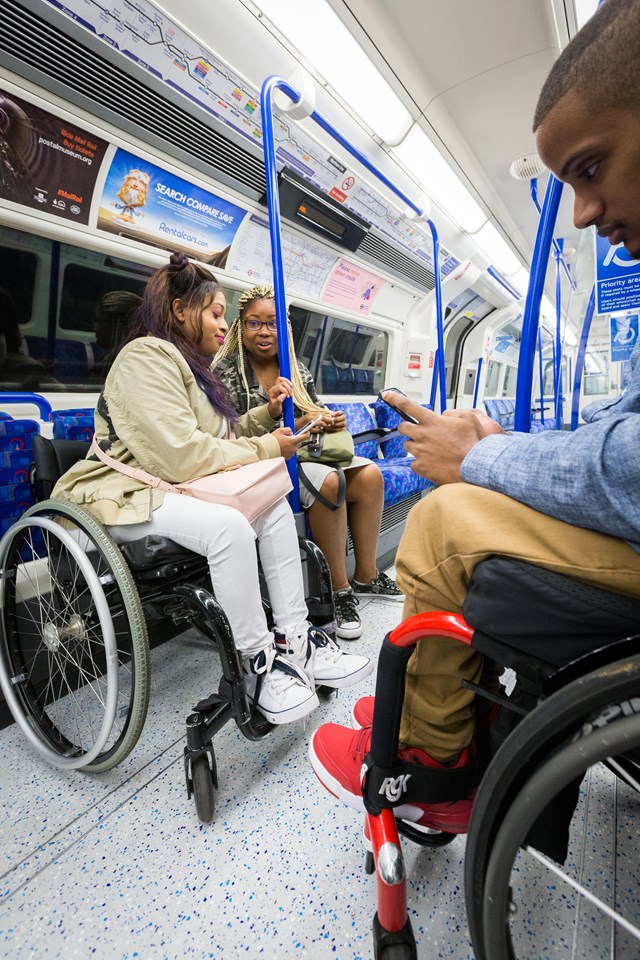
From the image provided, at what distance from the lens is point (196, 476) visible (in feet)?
4.85

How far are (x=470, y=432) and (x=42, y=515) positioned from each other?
4.40 feet

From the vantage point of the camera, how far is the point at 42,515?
1385mm

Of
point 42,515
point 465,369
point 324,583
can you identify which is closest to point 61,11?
point 42,515

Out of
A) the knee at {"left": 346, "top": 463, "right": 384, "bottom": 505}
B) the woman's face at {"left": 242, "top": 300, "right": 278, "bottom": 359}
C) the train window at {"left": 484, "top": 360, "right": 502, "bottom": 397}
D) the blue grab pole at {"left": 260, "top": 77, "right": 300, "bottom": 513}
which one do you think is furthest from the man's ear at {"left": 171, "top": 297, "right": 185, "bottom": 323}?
the train window at {"left": 484, "top": 360, "right": 502, "bottom": 397}

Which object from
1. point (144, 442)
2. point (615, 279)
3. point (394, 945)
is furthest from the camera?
point (615, 279)

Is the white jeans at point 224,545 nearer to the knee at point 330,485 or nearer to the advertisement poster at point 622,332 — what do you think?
the knee at point 330,485

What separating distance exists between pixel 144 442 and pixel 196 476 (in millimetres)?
205

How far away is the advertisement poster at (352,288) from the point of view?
13.4ft

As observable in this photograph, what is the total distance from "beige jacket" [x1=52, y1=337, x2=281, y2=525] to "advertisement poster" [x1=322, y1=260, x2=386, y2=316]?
9.82ft

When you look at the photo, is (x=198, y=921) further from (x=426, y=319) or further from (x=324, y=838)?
(x=426, y=319)

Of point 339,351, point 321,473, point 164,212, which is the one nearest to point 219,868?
point 321,473

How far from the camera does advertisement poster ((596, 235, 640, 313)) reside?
→ 2.57m

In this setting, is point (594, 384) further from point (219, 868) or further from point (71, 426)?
point (219, 868)

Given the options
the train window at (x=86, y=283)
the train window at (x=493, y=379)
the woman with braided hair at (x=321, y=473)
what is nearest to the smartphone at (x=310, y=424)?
the woman with braided hair at (x=321, y=473)
